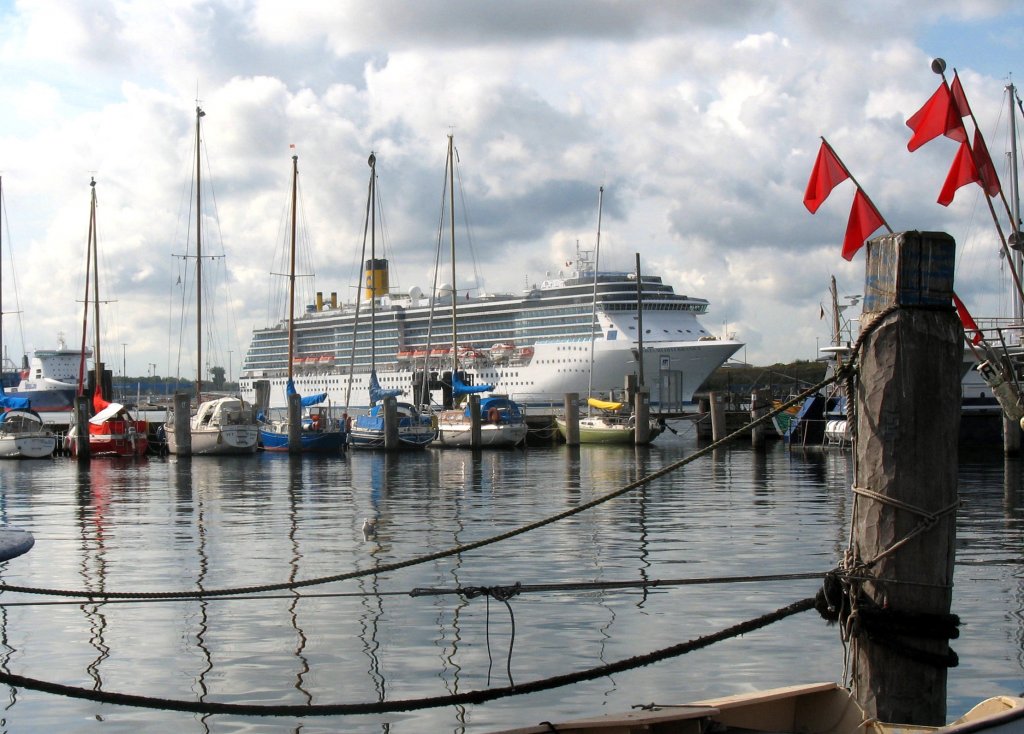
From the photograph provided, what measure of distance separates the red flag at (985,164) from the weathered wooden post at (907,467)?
8881 mm

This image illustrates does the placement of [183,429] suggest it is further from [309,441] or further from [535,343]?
[535,343]

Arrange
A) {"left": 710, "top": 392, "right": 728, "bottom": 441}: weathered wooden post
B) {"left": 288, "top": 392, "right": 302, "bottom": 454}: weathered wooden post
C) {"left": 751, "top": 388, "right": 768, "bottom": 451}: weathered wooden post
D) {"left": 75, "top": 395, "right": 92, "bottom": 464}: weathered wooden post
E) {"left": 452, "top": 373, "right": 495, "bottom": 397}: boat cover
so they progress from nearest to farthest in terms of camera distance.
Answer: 1. {"left": 75, "top": 395, "right": 92, "bottom": 464}: weathered wooden post
2. {"left": 751, "top": 388, "right": 768, "bottom": 451}: weathered wooden post
3. {"left": 710, "top": 392, "right": 728, "bottom": 441}: weathered wooden post
4. {"left": 288, "top": 392, "right": 302, "bottom": 454}: weathered wooden post
5. {"left": 452, "top": 373, "right": 495, "bottom": 397}: boat cover

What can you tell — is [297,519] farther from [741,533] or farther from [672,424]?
[672,424]

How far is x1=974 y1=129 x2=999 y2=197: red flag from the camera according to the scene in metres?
13.2

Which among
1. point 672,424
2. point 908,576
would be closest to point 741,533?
point 908,576

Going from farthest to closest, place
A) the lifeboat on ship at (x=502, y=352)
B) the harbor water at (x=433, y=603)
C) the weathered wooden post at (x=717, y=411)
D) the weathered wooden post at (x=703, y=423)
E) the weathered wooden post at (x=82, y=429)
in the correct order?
1. the lifeboat on ship at (x=502, y=352)
2. the weathered wooden post at (x=703, y=423)
3. the weathered wooden post at (x=717, y=411)
4. the weathered wooden post at (x=82, y=429)
5. the harbor water at (x=433, y=603)

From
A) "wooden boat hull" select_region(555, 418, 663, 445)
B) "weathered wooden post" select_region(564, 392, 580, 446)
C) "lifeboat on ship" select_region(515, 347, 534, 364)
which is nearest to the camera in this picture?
"weathered wooden post" select_region(564, 392, 580, 446)

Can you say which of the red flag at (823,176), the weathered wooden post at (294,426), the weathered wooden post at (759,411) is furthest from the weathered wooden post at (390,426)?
the red flag at (823,176)

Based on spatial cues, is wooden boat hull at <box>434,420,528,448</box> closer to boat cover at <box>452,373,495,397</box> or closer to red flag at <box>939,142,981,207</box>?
boat cover at <box>452,373,495,397</box>

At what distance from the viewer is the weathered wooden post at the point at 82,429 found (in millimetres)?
37072

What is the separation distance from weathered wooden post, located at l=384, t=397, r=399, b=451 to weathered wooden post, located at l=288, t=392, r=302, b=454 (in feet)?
10.2

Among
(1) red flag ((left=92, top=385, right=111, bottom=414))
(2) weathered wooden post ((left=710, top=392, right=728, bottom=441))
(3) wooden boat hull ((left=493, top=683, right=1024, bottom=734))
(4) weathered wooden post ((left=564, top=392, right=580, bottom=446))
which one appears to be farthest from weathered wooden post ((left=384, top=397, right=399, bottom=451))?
(3) wooden boat hull ((left=493, top=683, right=1024, bottom=734))

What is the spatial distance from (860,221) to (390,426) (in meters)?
33.3

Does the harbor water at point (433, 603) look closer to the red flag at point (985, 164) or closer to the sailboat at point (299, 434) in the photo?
the red flag at point (985, 164)
